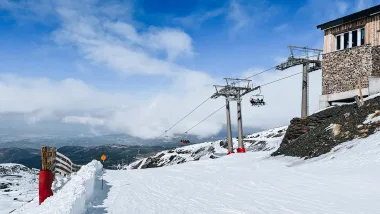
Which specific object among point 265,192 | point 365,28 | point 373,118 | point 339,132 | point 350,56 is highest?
Result: point 365,28

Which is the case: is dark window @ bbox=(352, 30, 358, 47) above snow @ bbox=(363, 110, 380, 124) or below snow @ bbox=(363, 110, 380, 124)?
above

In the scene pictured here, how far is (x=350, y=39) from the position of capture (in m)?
28.1

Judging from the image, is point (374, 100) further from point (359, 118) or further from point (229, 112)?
point (229, 112)

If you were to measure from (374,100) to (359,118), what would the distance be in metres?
2.88

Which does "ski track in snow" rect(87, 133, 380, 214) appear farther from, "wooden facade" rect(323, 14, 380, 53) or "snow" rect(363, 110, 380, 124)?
"wooden facade" rect(323, 14, 380, 53)

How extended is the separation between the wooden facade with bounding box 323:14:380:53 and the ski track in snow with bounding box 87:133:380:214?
13464mm

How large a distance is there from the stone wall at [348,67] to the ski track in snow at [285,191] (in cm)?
1187

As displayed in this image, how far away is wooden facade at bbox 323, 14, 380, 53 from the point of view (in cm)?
2586

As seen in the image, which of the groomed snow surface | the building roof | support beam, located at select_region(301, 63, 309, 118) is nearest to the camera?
the groomed snow surface

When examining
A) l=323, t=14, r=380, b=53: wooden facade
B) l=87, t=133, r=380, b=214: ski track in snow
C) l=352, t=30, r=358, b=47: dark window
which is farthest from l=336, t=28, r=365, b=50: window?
l=87, t=133, r=380, b=214: ski track in snow

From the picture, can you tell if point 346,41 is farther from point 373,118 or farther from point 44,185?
point 44,185

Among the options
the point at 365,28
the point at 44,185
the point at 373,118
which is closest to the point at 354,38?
the point at 365,28

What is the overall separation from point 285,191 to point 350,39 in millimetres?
21833

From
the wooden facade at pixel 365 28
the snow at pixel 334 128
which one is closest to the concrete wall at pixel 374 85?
the wooden facade at pixel 365 28
